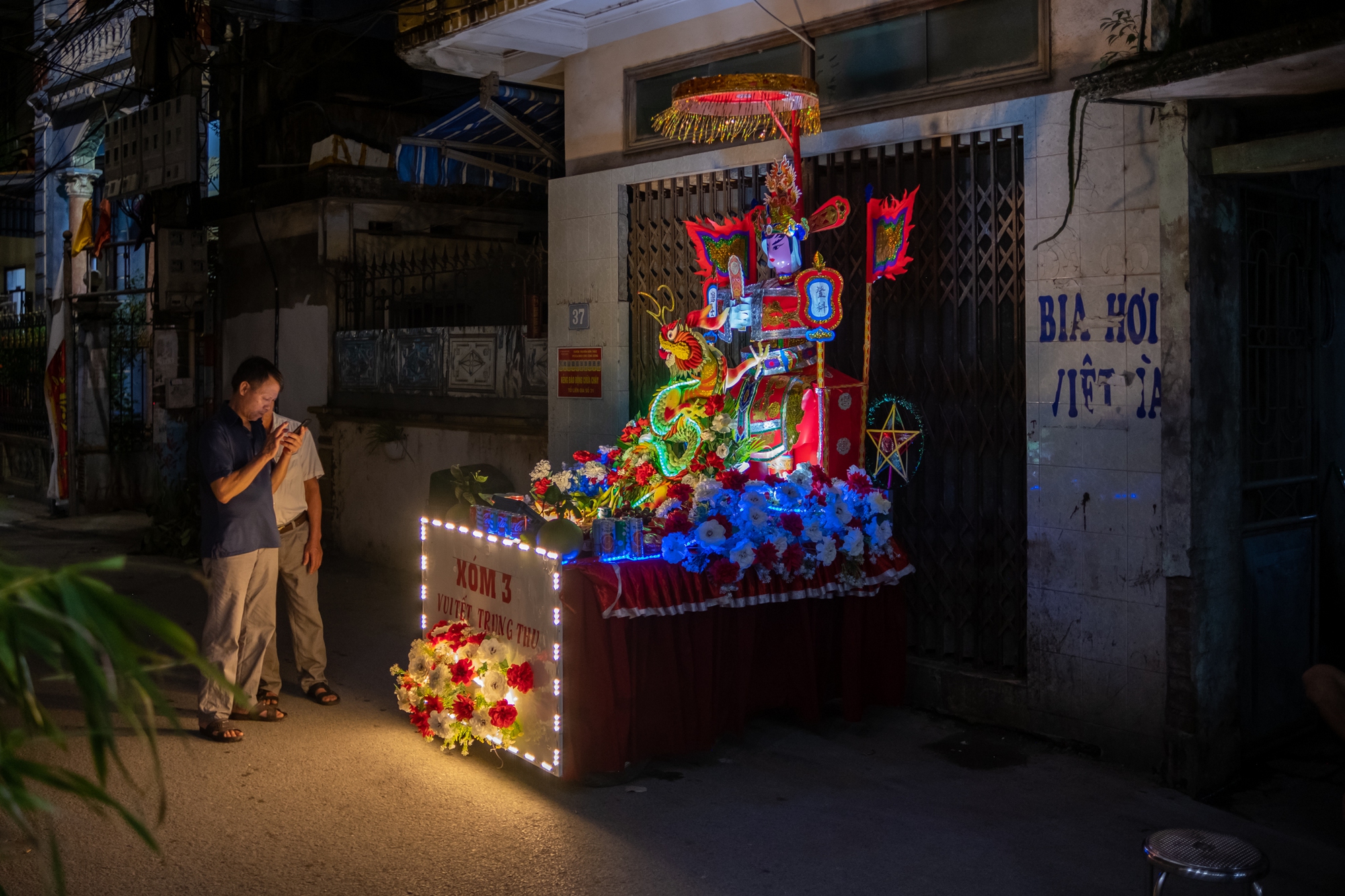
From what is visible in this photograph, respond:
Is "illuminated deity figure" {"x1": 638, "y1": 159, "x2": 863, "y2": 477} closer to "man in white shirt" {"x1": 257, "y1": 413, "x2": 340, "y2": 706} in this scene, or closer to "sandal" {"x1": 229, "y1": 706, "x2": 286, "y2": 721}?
"man in white shirt" {"x1": 257, "y1": 413, "x2": 340, "y2": 706}

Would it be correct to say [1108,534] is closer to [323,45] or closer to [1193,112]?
[1193,112]

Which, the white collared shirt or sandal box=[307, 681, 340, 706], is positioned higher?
the white collared shirt

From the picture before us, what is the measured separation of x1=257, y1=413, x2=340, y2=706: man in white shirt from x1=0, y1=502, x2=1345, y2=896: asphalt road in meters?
0.31

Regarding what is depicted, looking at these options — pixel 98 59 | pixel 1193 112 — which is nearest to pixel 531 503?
pixel 1193 112

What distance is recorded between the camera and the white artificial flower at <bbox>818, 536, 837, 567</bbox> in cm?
581

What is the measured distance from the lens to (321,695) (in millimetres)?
6684

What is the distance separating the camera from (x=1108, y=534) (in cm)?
564

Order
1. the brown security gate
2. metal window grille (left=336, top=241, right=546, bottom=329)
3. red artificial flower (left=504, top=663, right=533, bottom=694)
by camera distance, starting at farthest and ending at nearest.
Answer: metal window grille (left=336, top=241, right=546, bottom=329), the brown security gate, red artificial flower (left=504, top=663, right=533, bottom=694)

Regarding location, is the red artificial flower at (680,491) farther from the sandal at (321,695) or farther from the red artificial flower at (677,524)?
the sandal at (321,695)

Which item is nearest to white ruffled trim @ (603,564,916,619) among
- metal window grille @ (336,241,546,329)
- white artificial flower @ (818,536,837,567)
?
white artificial flower @ (818,536,837,567)

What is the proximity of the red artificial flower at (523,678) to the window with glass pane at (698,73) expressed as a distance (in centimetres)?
373

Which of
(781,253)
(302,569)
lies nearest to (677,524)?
(781,253)

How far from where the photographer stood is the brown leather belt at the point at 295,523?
6555 mm

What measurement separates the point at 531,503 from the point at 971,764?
2672mm
